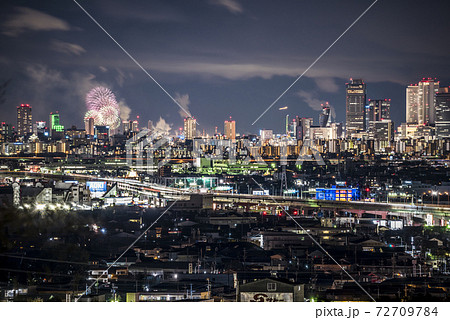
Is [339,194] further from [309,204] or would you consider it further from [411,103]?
[411,103]

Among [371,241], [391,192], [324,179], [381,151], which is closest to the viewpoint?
[371,241]

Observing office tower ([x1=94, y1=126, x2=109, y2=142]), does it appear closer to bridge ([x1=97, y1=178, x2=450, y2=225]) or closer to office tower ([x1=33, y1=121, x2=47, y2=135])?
office tower ([x1=33, y1=121, x2=47, y2=135])

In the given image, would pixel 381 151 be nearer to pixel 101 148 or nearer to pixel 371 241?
pixel 101 148

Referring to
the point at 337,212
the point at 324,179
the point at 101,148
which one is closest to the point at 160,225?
the point at 337,212

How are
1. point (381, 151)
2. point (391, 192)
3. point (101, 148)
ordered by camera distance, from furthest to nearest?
point (381, 151)
point (101, 148)
point (391, 192)

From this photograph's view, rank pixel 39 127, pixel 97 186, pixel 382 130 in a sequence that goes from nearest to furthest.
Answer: pixel 97 186 < pixel 39 127 < pixel 382 130

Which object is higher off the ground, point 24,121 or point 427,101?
point 427,101

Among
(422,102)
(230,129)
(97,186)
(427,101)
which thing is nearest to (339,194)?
(97,186)
